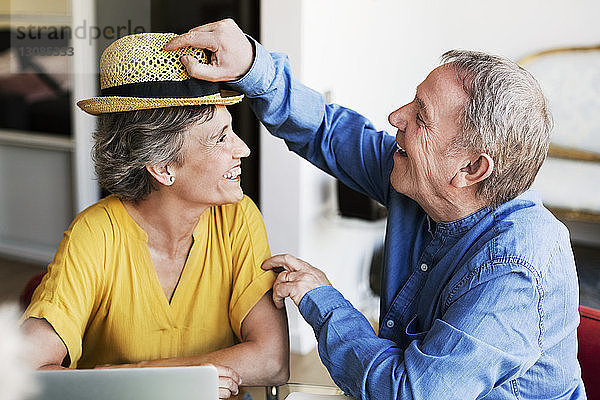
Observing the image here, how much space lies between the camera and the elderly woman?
1.48 m

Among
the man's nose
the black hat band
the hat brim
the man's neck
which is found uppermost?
the black hat band

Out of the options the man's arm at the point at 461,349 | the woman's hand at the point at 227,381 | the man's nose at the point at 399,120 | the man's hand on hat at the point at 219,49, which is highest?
the man's hand on hat at the point at 219,49

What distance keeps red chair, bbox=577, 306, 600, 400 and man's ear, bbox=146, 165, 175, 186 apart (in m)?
0.95

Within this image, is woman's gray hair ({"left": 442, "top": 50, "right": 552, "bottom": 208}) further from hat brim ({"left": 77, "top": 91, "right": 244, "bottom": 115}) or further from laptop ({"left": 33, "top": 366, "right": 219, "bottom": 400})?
laptop ({"left": 33, "top": 366, "right": 219, "bottom": 400})

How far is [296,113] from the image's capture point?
5.50ft

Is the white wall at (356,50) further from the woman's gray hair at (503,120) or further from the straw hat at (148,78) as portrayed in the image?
the woman's gray hair at (503,120)

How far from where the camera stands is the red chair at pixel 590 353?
155cm

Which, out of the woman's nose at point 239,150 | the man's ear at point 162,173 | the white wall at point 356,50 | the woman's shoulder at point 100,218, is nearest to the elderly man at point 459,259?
the woman's nose at point 239,150

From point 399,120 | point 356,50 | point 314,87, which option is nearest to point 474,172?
point 399,120

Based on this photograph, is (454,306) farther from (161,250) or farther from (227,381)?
(161,250)

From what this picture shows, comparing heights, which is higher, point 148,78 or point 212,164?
point 148,78

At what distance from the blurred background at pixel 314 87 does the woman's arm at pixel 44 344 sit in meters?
1.93

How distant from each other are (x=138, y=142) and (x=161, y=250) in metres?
0.27

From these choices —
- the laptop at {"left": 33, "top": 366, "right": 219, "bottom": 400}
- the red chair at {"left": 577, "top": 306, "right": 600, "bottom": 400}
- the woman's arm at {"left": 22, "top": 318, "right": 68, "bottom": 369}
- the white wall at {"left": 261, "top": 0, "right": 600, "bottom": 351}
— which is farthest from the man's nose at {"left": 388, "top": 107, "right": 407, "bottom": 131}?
the white wall at {"left": 261, "top": 0, "right": 600, "bottom": 351}
